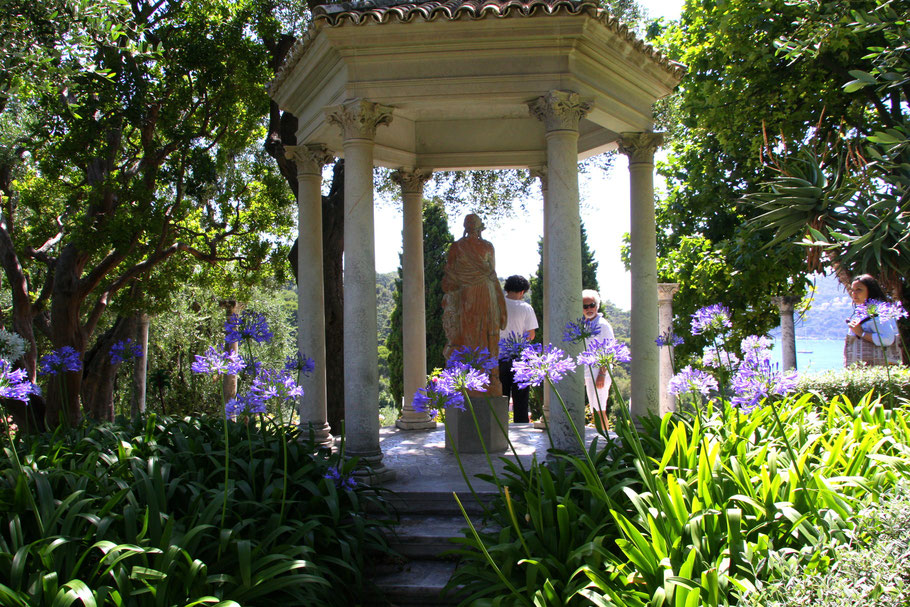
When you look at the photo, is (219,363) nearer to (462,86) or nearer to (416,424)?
(462,86)

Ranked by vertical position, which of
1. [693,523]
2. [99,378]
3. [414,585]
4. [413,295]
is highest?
[413,295]

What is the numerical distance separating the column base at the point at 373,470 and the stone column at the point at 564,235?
6.98ft

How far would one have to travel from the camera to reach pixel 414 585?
230 inches

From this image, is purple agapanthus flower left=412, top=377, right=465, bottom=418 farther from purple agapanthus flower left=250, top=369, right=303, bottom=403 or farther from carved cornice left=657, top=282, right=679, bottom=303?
carved cornice left=657, top=282, right=679, bottom=303

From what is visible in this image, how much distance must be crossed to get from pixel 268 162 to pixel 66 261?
8415 mm

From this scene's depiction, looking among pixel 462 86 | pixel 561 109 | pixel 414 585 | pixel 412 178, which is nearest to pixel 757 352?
pixel 414 585

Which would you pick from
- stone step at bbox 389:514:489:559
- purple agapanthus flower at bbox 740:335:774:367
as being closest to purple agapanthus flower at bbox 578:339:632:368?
purple agapanthus flower at bbox 740:335:774:367

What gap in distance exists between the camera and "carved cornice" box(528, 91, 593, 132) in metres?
8.13

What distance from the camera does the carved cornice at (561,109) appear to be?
8.13 metres

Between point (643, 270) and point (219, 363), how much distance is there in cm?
696

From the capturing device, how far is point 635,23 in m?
17.9

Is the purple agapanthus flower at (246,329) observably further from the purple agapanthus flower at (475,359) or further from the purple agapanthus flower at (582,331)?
the purple agapanthus flower at (582,331)

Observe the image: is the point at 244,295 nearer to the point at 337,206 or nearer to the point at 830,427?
the point at 337,206

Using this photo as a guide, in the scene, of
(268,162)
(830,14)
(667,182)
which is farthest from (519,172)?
(830,14)
